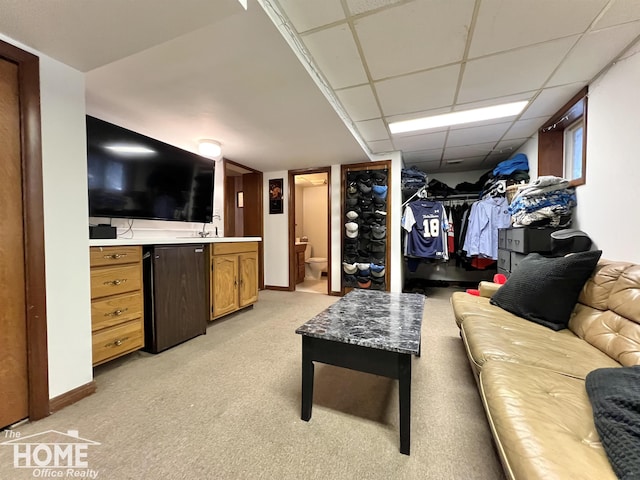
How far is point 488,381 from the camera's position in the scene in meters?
0.96

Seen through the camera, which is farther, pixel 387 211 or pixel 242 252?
pixel 387 211

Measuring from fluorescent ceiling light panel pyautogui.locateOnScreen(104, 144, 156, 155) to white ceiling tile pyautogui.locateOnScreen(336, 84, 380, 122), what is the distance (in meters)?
1.75

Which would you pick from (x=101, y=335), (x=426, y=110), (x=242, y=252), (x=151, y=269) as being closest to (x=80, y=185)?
(x=151, y=269)

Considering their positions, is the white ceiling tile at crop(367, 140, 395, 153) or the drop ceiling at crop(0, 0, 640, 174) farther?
the white ceiling tile at crop(367, 140, 395, 153)

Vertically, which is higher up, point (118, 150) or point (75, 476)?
point (118, 150)

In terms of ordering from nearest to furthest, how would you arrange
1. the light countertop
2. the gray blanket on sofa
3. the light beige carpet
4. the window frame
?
the gray blanket on sofa < the light beige carpet < the light countertop < the window frame

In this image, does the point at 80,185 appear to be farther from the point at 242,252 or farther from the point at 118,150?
the point at 242,252

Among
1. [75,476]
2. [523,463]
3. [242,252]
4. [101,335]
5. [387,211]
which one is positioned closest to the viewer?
[523,463]

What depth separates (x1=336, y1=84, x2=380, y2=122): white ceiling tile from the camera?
6.77 ft

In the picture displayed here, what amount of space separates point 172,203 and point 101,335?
1295mm

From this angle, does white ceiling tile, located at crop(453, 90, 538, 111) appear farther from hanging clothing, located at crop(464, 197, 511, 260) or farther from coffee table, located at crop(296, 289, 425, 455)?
coffee table, located at crop(296, 289, 425, 455)

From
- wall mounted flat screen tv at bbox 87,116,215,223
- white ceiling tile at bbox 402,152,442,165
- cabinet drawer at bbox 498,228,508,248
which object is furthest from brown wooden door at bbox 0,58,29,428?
cabinet drawer at bbox 498,228,508,248

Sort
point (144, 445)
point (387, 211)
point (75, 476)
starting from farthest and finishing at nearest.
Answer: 1. point (387, 211)
2. point (144, 445)
3. point (75, 476)

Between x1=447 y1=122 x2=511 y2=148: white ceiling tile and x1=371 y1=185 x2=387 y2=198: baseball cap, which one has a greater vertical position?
x1=447 y1=122 x2=511 y2=148: white ceiling tile
